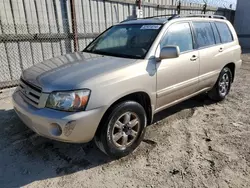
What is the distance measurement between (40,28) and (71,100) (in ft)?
13.3

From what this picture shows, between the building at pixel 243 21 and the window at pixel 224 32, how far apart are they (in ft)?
37.3

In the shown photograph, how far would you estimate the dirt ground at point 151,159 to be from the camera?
2.54 metres

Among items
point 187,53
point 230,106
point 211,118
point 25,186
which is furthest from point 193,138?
point 25,186

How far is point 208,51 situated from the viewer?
13.4ft

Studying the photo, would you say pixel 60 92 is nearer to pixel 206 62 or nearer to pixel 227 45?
pixel 206 62

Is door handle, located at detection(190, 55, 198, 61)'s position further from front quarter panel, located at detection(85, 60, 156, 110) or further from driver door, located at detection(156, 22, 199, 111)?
front quarter panel, located at detection(85, 60, 156, 110)

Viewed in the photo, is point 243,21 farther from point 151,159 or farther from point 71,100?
point 71,100

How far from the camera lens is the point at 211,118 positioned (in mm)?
4098

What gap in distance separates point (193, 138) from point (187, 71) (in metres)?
1.08

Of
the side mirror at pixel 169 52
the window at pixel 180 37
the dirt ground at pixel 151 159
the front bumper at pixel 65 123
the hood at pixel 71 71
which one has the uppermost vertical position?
the window at pixel 180 37

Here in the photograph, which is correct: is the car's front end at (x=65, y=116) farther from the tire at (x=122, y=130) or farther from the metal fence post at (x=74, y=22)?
the metal fence post at (x=74, y=22)

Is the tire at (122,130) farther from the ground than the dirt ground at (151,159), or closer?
farther from the ground

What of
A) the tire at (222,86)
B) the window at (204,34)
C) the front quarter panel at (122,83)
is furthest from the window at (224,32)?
the front quarter panel at (122,83)

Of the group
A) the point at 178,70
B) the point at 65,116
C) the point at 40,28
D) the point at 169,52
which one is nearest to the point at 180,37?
the point at 178,70
